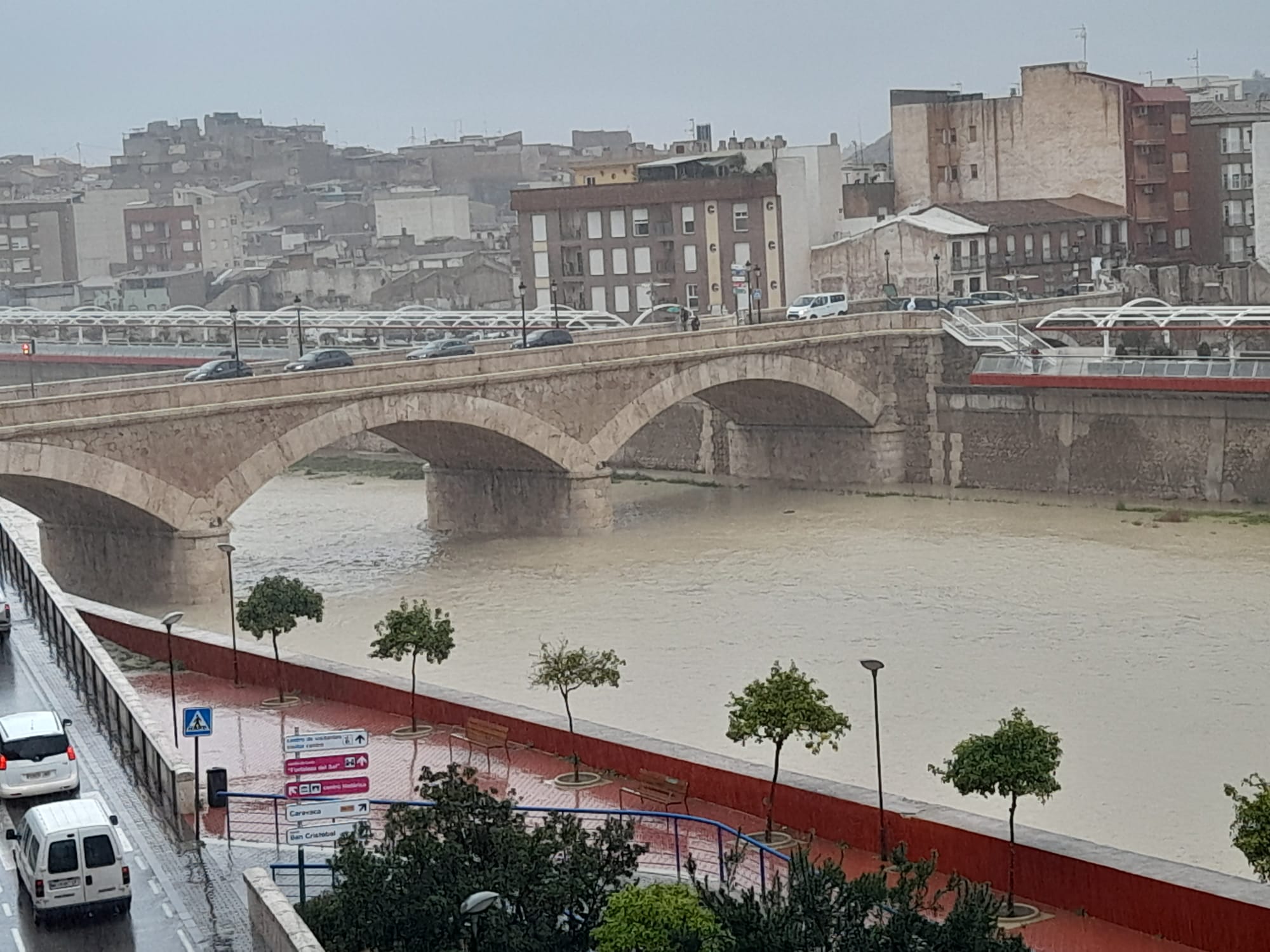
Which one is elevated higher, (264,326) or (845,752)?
(264,326)

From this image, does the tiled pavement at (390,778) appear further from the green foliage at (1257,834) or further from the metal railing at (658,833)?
the green foliage at (1257,834)

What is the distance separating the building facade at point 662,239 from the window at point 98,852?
55.9 metres

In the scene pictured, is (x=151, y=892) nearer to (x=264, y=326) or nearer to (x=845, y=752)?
(x=845, y=752)

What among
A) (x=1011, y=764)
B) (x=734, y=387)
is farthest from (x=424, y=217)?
(x=1011, y=764)

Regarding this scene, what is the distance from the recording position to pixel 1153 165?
7462 cm

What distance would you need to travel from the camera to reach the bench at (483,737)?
24.7 m

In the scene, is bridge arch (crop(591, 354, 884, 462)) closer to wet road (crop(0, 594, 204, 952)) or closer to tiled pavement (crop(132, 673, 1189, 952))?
tiled pavement (crop(132, 673, 1189, 952))

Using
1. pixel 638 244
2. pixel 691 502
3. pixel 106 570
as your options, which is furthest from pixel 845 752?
pixel 638 244

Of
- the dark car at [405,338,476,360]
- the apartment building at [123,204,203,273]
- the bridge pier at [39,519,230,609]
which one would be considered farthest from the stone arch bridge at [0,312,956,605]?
the apartment building at [123,204,203,273]

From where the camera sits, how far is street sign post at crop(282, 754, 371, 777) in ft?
65.1

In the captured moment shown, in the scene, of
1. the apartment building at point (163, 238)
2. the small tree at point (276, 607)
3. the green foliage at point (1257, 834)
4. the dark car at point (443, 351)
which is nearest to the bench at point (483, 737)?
the small tree at point (276, 607)

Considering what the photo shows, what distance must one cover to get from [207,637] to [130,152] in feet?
540

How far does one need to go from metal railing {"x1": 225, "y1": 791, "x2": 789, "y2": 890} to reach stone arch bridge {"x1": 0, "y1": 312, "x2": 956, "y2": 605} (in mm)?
17561

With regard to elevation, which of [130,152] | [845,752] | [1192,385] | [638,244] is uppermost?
[130,152]
